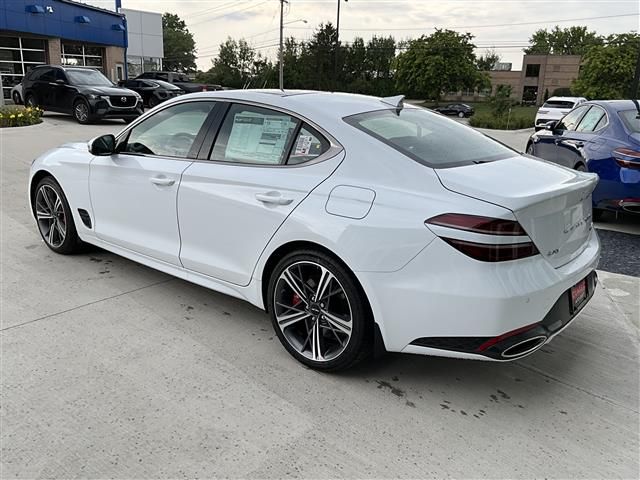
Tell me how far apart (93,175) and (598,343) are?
13.1 feet

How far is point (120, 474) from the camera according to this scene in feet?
Result: 7.64

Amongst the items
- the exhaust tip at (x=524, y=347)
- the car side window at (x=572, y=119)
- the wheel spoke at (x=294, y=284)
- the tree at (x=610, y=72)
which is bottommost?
the exhaust tip at (x=524, y=347)

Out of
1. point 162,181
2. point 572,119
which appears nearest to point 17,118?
point 162,181

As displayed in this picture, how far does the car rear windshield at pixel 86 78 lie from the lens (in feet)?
54.1

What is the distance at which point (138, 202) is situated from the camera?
403 centimetres

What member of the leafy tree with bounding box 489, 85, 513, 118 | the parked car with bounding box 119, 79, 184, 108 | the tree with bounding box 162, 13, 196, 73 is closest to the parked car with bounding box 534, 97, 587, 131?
the leafy tree with bounding box 489, 85, 513, 118

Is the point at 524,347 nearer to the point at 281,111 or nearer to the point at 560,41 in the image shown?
the point at 281,111

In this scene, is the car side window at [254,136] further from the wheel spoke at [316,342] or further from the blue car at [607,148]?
the blue car at [607,148]

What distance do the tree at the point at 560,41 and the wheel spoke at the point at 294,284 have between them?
122672 mm

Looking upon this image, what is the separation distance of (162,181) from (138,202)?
0.38 meters

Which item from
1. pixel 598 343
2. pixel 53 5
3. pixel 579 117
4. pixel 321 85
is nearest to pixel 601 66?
pixel 321 85

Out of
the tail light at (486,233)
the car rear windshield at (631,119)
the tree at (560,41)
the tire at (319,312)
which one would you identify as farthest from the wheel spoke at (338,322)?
the tree at (560,41)

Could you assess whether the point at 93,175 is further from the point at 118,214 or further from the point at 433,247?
the point at 433,247

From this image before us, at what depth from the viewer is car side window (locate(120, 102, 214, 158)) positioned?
380 cm
